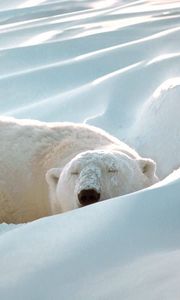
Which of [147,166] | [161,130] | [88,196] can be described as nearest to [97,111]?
[161,130]

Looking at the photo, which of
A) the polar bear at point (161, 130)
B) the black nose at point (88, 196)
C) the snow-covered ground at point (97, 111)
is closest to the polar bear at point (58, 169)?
the black nose at point (88, 196)

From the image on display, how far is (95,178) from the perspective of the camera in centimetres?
340

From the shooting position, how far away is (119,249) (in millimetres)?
1850

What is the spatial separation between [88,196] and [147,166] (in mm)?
697

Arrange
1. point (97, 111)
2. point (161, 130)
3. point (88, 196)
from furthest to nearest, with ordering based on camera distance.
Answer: point (97, 111) < point (161, 130) < point (88, 196)

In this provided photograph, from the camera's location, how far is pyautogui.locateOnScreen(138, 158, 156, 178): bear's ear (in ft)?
12.7

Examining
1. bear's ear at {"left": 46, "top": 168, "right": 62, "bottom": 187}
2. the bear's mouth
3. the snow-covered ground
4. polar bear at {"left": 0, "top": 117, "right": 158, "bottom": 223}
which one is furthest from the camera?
bear's ear at {"left": 46, "top": 168, "right": 62, "bottom": 187}

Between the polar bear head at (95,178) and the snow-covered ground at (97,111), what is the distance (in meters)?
0.49

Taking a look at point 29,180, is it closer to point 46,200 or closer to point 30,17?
point 46,200

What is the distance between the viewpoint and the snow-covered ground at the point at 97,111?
1727mm

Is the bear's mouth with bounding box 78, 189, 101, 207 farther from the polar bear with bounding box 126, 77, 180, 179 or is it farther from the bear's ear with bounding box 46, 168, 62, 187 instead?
the polar bear with bounding box 126, 77, 180, 179

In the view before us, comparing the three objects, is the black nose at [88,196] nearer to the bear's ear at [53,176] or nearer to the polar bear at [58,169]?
the polar bear at [58,169]

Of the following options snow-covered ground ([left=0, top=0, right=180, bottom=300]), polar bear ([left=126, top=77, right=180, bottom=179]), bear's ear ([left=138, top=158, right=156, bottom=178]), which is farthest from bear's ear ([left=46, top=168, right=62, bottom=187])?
polar bear ([left=126, top=77, right=180, bottom=179])

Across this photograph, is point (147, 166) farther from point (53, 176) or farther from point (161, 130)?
point (161, 130)
